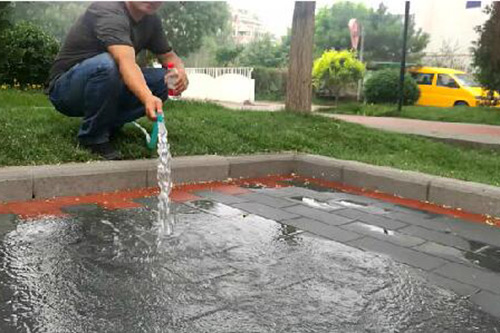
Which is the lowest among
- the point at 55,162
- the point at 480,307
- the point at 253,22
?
the point at 480,307

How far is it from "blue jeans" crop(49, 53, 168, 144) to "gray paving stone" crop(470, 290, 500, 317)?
2.78 metres

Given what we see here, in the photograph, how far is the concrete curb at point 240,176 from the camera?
3.72m

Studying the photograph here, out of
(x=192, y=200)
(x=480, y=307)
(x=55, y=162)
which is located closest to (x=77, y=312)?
(x=480, y=307)

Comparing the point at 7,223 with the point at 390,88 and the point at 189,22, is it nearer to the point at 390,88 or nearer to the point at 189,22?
the point at 390,88

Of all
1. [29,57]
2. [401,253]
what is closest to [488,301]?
[401,253]

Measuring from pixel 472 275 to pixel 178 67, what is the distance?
2.89 meters

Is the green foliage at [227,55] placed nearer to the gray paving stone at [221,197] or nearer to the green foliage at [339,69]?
the green foliage at [339,69]

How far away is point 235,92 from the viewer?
896 inches

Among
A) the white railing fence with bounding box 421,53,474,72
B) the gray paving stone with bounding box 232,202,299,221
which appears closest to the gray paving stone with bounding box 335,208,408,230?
the gray paving stone with bounding box 232,202,299,221

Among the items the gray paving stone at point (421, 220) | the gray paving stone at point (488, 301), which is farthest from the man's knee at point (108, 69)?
the gray paving stone at point (488, 301)

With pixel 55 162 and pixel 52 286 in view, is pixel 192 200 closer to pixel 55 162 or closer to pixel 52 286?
pixel 55 162

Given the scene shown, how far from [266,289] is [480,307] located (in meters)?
0.93

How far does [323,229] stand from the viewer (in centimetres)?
340

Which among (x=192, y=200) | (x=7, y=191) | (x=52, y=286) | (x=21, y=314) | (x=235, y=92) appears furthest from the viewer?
(x=235, y=92)
